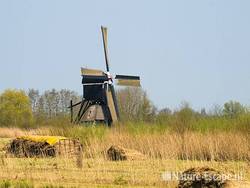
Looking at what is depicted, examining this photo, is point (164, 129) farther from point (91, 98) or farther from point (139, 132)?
point (91, 98)

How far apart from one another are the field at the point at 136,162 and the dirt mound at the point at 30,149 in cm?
127

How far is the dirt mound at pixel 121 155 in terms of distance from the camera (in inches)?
636

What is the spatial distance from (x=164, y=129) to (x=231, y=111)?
8.37ft

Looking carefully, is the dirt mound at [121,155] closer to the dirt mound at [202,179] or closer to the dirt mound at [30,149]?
the dirt mound at [30,149]

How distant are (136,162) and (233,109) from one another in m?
6.18

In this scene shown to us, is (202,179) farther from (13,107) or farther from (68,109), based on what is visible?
(13,107)

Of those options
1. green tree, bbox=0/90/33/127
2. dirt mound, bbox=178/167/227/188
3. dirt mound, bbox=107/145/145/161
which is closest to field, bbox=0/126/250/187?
dirt mound, bbox=107/145/145/161

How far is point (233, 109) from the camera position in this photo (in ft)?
64.8

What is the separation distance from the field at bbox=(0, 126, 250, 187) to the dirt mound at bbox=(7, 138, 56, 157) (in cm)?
127

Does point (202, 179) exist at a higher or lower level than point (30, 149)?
lower

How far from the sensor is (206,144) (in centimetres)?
1655

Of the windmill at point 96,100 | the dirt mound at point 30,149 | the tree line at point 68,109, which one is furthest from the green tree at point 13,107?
the dirt mound at point 30,149

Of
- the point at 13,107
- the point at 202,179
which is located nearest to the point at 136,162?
the point at 202,179

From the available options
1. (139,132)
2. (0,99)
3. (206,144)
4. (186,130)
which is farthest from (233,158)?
(0,99)
